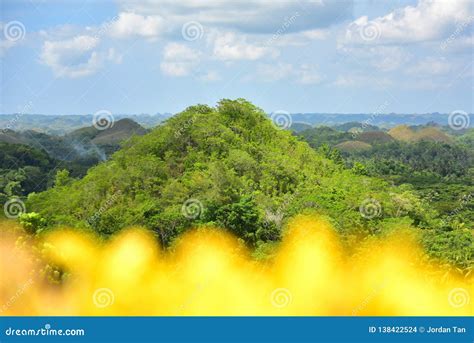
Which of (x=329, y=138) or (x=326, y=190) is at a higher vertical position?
(x=329, y=138)

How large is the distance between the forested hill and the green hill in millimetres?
37

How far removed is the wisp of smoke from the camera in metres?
17.7

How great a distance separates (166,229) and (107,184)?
11.9ft

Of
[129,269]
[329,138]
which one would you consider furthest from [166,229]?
[329,138]

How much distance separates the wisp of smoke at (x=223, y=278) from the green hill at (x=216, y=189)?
0.96 m

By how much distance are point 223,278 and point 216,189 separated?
3.74 m

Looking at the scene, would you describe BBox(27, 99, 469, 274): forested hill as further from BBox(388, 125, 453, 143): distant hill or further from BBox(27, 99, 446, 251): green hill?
BBox(388, 125, 453, 143): distant hill

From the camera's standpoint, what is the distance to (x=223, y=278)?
18.6 metres

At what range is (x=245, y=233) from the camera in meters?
20.0

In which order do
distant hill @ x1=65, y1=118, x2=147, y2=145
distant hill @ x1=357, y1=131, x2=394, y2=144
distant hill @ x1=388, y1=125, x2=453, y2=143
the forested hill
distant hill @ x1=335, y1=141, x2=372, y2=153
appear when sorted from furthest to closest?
distant hill @ x1=388, y1=125, x2=453, y2=143 < distant hill @ x1=357, y1=131, x2=394, y2=144 < distant hill @ x1=335, y1=141, x2=372, y2=153 < distant hill @ x1=65, y1=118, x2=147, y2=145 < the forested hill

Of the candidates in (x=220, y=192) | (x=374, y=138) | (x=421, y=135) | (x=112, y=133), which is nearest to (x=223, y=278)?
(x=220, y=192)

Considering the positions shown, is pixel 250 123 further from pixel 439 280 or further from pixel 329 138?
pixel 329 138

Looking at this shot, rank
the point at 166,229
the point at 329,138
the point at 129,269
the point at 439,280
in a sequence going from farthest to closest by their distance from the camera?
the point at 329,138 → the point at 166,229 → the point at 129,269 → the point at 439,280

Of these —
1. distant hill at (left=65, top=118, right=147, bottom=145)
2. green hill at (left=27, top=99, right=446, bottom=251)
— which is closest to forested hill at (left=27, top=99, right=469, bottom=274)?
green hill at (left=27, top=99, right=446, bottom=251)
